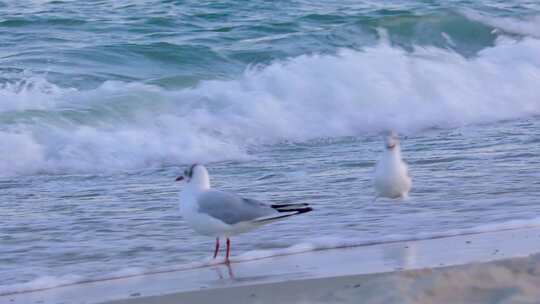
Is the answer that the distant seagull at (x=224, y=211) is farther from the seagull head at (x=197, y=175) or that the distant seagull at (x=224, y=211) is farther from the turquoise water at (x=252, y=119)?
the turquoise water at (x=252, y=119)

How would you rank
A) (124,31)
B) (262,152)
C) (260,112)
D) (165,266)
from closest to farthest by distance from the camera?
(165,266) → (262,152) → (260,112) → (124,31)

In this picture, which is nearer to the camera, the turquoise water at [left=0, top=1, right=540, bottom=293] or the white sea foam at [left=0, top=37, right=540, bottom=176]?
the turquoise water at [left=0, top=1, right=540, bottom=293]

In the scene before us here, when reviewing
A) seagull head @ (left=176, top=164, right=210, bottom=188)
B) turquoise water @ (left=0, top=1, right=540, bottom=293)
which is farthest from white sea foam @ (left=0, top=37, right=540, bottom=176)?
seagull head @ (left=176, top=164, right=210, bottom=188)

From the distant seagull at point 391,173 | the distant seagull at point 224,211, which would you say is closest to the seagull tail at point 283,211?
the distant seagull at point 224,211

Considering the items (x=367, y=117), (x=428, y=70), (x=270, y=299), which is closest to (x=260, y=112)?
(x=367, y=117)

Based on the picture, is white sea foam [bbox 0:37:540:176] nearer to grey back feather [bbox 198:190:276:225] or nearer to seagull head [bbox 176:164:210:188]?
seagull head [bbox 176:164:210:188]

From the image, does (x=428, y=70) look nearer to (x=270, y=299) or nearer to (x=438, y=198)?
(x=438, y=198)

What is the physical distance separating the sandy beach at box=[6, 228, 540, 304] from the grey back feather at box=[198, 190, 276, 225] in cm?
24

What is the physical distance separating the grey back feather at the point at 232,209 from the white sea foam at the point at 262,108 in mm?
3455

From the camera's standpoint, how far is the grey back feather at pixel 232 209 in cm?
578

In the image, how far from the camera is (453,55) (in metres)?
14.8

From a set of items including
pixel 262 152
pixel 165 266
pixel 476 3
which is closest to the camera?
pixel 165 266

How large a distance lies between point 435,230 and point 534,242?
25.7 inches

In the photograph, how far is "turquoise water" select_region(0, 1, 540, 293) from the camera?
261 inches
